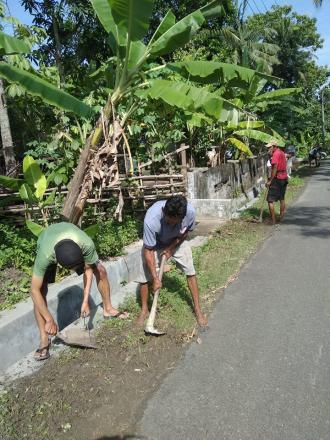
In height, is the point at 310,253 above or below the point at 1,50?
below

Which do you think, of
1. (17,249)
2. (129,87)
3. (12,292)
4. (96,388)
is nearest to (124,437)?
(96,388)

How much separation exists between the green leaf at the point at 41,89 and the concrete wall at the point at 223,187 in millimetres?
5665

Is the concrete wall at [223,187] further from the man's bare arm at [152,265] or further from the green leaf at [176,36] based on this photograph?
the man's bare arm at [152,265]

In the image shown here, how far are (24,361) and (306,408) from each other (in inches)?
108

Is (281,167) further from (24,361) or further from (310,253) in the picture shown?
(24,361)

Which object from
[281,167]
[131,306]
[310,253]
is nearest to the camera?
[131,306]

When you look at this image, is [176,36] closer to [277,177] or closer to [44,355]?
[44,355]

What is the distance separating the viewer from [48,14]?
39.5 ft

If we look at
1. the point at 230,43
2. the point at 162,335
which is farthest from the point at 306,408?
the point at 230,43

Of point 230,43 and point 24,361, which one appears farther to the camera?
point 230,43

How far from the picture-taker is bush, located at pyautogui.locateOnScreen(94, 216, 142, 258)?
6511mm

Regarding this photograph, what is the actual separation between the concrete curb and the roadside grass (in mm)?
436

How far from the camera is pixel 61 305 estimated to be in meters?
5.21

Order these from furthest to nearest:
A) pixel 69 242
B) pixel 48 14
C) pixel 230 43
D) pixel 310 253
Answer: pixel 230 43 < pixel 48 14 < pixel 310 253 < pixel 69 242
